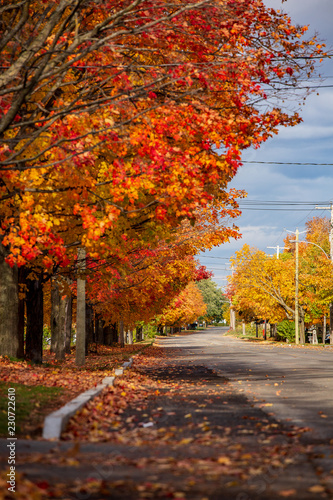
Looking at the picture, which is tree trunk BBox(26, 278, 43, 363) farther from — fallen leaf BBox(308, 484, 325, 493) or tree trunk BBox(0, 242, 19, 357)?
fallen leaf BBox(308, 484, 325, 493)

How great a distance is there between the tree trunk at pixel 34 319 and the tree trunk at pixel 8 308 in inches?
130

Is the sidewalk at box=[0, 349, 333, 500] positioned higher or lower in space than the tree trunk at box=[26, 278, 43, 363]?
lower

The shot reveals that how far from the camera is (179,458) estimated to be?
5.85m

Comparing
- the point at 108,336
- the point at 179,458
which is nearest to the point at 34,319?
the point at 179,458

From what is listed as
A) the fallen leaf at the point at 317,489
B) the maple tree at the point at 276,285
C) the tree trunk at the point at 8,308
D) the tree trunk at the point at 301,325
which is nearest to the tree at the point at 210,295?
the maple tree at the point at 276,285

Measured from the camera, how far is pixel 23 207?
11039 millimetres

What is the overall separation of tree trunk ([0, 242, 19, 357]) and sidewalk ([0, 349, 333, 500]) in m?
6.29

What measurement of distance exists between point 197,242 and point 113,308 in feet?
20.5

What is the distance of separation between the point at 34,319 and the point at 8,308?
11.8 ft

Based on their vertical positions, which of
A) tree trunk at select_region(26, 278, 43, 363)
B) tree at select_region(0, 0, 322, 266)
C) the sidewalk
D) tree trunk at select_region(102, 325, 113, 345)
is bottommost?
tree trunk at select_region(102, 325, 113, 345)

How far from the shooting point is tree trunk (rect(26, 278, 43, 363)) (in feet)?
62.4

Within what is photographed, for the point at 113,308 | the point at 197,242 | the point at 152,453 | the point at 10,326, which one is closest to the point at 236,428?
the point at 152,453

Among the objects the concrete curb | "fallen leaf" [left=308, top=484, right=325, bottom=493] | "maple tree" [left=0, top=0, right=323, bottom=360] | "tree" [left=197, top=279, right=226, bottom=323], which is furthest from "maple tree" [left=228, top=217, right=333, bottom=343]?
"tree" [left=197, top=279, right=226, bottom=323]

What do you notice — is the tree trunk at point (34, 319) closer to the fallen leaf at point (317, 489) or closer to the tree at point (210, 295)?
the fallen leaf at point (317, 489)
